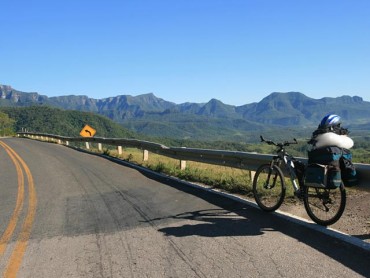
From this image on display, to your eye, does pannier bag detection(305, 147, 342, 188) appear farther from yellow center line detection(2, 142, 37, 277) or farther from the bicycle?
yellow center line detection(2, 142, 37, 277)

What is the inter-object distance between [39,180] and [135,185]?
3305 millimetres

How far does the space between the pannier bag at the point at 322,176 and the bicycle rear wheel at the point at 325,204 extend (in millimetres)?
132

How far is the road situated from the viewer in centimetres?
466

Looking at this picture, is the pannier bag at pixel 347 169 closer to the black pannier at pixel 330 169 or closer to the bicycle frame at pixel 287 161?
the black pannier at pixel 330 169

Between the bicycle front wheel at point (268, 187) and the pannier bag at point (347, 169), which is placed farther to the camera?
the bicycle front wheel at point (268, 187)

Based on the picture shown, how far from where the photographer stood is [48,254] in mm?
5371

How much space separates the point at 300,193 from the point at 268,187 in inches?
52.4

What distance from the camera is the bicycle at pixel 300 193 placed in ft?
19.6

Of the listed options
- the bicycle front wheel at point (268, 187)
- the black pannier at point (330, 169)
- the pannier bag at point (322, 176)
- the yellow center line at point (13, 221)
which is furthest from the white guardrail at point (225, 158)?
the yellow center line at point (13, 221)

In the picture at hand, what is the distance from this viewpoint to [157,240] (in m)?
5.77

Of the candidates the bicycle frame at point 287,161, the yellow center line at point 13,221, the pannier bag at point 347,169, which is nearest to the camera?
the yellow center line at point 13,221

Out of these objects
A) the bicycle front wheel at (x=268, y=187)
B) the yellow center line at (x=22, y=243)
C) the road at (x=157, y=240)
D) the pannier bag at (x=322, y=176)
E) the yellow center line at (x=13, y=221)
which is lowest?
the yellow center line at (x=13, y=221)

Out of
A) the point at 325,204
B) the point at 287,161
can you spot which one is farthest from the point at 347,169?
the point at 287,161

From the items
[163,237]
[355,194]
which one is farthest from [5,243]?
[355,194]
